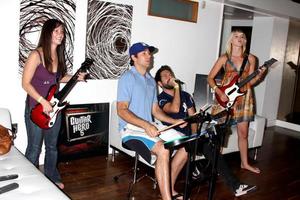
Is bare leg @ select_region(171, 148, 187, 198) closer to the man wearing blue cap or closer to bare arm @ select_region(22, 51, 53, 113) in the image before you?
the man wearing blue cap

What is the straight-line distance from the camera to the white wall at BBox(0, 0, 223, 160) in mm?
2990

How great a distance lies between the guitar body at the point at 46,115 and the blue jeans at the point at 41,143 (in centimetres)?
6

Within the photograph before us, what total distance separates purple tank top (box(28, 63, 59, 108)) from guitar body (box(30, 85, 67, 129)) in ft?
0.15

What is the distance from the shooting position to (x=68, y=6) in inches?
128

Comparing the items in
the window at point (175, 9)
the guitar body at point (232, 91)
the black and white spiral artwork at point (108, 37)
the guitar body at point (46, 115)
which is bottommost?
the guitar body at point (46, 115)

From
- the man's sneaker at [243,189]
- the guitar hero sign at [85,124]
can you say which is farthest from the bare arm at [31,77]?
the man's sneaker at [243,189]

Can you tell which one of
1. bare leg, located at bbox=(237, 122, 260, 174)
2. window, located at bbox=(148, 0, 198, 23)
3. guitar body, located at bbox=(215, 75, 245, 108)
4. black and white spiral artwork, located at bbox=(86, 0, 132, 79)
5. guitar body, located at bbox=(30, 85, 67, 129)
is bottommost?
bare leg, located at bbox=(237, 122, 260, 174)

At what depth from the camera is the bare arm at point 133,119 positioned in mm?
2328

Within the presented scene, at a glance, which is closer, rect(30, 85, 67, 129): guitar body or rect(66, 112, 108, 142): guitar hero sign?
rect(30, 85, 67, 129): guitar body

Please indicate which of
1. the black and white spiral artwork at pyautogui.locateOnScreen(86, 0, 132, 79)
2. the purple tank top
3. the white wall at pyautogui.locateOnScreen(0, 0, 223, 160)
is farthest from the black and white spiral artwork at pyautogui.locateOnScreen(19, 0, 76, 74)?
the purple tank top

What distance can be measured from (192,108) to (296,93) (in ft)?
12.8

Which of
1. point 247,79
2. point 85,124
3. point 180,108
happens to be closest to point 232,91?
point 247,79

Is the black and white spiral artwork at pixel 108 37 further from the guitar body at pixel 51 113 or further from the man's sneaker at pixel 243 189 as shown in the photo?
the man's sneaker at pixel 243 189

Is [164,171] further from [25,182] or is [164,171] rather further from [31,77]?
[31,77]
